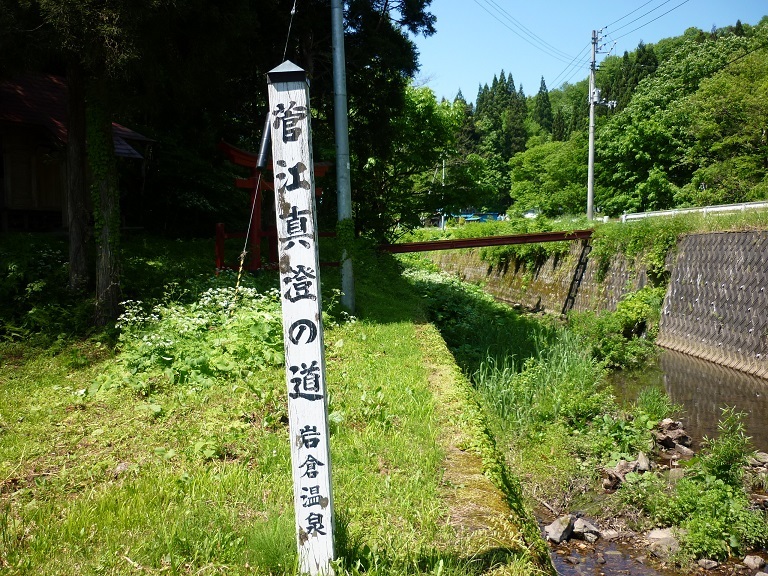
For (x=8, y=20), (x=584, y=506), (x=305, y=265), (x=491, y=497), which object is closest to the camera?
(x=305, y=265)

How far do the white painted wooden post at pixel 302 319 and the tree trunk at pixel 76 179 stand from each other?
8.06m

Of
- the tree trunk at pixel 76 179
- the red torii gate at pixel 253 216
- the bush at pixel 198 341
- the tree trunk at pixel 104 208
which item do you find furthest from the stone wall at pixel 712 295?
the tree trunk at pixel 76 179

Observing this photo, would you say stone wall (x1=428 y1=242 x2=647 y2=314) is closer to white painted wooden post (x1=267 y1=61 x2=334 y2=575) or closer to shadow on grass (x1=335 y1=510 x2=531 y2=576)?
shadow on grass (x1=335 y1=510 x2=531 y2=576)

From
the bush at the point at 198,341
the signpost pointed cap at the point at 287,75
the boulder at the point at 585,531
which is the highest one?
the signpost pointed cap at the point at 287,75

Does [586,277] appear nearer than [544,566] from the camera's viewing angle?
No

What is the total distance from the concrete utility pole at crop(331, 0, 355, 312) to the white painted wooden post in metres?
7.97

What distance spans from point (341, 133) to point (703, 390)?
26.4ft

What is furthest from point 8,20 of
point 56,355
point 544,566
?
point 544,566

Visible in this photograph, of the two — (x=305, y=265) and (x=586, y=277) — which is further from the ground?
(x=305, y=265)

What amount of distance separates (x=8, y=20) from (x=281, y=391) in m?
6.18

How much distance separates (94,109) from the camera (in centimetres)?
907

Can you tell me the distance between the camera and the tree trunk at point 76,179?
985 centimetres

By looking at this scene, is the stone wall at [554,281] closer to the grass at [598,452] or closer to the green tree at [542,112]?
the grass at [598,452]

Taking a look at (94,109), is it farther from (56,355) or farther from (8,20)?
(56,355)
